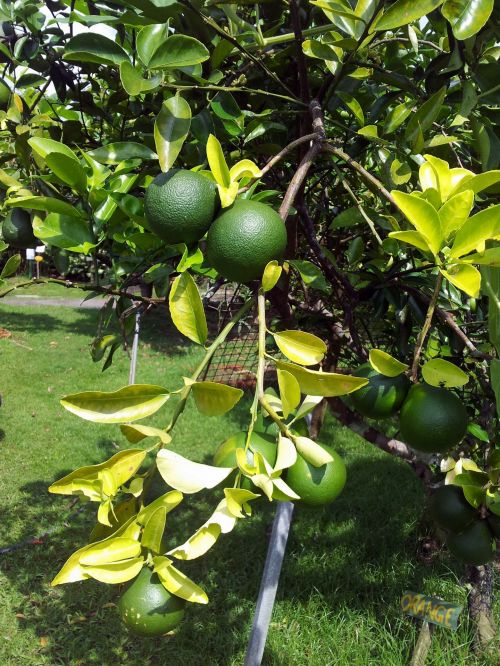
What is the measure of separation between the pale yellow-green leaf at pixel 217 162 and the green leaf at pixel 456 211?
27 centimetres

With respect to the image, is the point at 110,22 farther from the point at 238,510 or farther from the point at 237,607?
the point at 237,607

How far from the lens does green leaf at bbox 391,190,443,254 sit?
70 cm

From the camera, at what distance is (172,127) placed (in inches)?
31.6

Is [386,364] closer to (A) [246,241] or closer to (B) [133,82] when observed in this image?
(A) [246,241]

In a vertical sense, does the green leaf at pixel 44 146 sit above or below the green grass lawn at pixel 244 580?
above

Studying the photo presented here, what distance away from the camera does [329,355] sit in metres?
2.13

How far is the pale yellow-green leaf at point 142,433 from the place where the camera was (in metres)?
0.66

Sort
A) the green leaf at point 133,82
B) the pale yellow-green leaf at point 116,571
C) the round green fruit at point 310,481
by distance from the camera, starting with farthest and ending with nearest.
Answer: the round green fruit at point 310,481 < the green leaf at point 133,82 < the pale yellow-green leaf at point 116,571

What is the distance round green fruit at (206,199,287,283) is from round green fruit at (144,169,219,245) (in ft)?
0.12

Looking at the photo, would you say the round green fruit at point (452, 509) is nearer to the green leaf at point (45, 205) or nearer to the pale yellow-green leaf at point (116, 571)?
the pale yellow-green leaf at point (116, 571)

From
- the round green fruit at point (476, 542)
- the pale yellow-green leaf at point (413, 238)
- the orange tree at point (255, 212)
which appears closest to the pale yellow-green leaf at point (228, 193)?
the orange tree at point (255, 212)

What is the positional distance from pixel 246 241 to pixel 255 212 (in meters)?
0.04

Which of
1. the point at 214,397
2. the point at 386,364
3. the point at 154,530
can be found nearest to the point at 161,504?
the point at 154,530

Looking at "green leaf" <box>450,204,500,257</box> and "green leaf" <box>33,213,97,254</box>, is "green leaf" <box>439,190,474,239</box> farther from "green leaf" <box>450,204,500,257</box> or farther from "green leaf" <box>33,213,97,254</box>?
"green leaf" <box>33,213,97,254</box>
